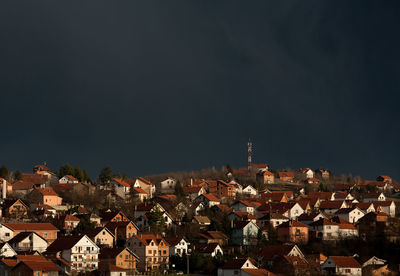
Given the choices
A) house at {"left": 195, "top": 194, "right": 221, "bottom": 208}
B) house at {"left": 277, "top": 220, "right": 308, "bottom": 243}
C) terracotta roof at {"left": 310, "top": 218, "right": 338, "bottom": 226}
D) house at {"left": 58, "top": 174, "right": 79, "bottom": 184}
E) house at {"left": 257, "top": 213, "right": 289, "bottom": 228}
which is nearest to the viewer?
house at {"left": 277, "top": 220, "right": 308, "bottom": 243}

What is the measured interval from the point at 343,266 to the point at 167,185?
51405 millimetres

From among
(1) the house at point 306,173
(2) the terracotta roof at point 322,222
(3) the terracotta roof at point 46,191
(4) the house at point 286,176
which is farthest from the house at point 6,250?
(1) the house at point 306,173

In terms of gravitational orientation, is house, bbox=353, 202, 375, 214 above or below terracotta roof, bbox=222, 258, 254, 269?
above

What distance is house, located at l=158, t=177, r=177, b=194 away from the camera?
111306mm

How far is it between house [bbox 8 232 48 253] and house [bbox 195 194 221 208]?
27.8m

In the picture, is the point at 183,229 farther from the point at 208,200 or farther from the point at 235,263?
the point at 235,263

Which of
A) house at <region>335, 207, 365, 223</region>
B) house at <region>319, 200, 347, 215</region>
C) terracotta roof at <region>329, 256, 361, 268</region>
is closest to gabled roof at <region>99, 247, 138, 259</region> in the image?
terracotta roof at <region>329, 256, 361, 268</region>

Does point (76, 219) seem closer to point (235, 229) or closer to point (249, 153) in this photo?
point (235, 229)

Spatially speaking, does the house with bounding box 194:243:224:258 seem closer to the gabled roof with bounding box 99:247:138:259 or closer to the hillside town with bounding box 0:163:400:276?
the hillside town with bounding box 0:163:400:276

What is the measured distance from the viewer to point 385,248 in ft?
157

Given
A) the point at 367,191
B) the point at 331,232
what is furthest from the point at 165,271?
the point at 367,191

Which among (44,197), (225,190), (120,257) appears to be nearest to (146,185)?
(225,190)

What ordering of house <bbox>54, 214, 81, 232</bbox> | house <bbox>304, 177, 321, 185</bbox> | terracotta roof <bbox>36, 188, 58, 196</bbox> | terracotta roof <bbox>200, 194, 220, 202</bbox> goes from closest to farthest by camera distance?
1. house <bbox>54, 214, 81, 232</bbox>
2. terracotta roof <bbox>36, 188, 58, 196</bbox>
3. terracotta roof <bbox>200, 194, 220, 202</bbox>
4. house <bbox>304, 177, 321, 185</bbox>

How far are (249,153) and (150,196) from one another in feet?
121
